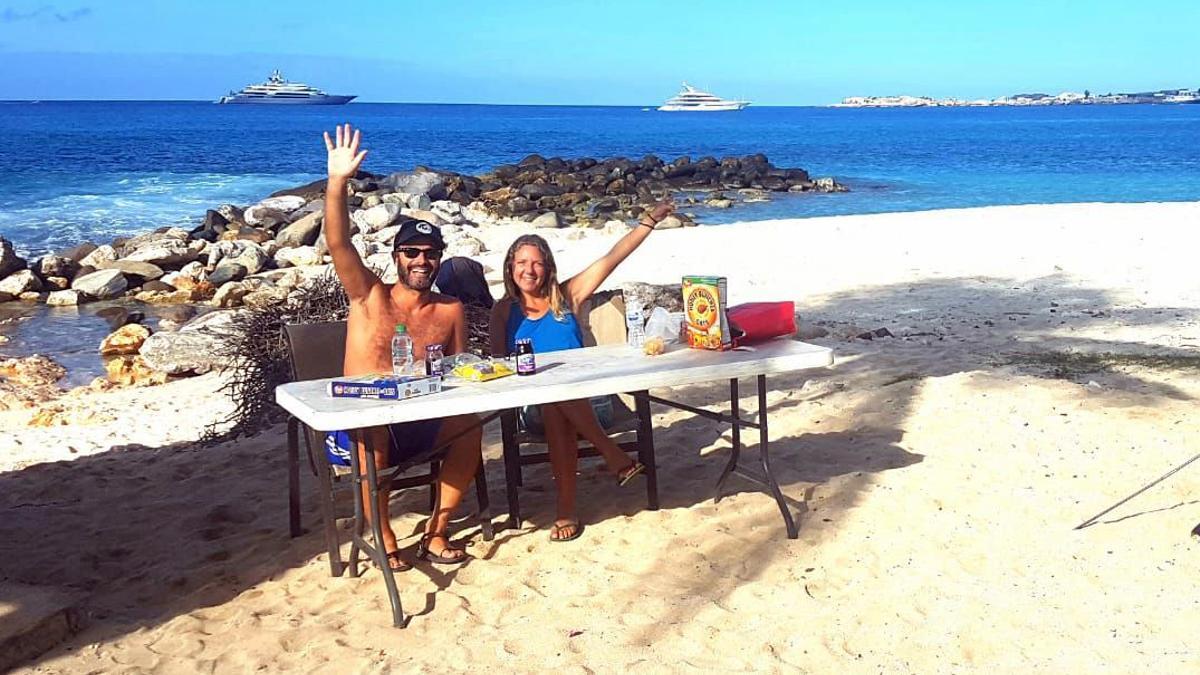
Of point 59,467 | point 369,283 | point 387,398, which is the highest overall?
point 369,283

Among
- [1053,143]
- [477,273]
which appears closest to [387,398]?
[477,273]

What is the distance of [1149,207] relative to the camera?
62.5 feet

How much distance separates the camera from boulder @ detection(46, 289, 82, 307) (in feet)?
51.3

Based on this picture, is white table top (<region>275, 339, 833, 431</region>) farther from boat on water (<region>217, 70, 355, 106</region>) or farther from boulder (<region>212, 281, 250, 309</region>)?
boat on water (<region>217, 70, 355, 106</region>)

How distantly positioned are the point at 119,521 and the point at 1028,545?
4110 millimetres

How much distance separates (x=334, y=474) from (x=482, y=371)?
2.79ft

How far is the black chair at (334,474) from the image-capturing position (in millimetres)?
4254

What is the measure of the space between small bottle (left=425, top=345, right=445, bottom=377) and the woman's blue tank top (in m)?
0.42

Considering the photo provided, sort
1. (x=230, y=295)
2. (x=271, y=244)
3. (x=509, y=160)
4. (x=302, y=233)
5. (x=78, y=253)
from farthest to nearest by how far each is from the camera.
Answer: (x=509, y=160), (x=302, y=233), (x=271, y=244), (x=78, y=253), (x=230, y=295)

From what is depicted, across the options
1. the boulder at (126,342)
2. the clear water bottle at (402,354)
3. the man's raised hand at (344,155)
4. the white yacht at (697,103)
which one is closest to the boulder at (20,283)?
the boulder at (126,342)

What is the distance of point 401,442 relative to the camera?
4625mm

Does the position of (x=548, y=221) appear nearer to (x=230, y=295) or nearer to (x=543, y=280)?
(x=230, y=295)

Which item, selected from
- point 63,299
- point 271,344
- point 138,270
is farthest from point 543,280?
point 138,270

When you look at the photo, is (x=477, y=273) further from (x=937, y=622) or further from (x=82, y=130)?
(x=82, y=130)
